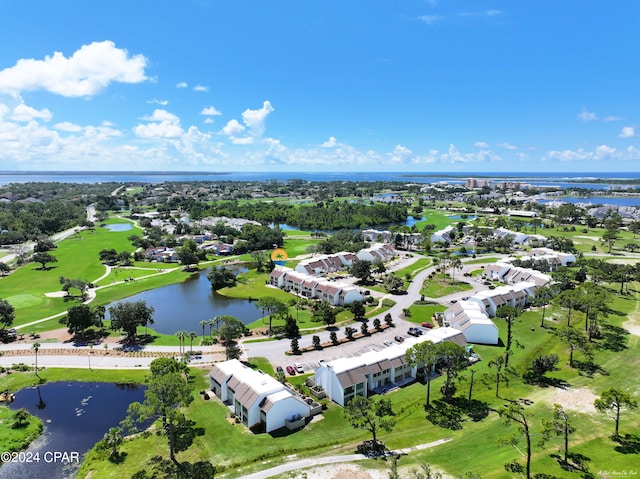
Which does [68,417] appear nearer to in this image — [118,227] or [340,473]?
[340,473]

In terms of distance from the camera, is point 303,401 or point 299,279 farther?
point 299,279

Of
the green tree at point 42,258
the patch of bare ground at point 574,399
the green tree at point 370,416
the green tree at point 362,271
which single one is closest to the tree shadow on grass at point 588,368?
the patch of bare ground at point 574,399

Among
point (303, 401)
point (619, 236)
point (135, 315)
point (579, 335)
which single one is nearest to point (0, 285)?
point (135, 315)

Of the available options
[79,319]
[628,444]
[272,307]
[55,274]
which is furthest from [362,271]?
[55,274]

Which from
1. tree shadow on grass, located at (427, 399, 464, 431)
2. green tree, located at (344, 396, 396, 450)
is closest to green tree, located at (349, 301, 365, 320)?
tree shadow on grass, located at (427, 399, 464, 431)

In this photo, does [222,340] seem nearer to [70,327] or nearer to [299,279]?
[70,327]

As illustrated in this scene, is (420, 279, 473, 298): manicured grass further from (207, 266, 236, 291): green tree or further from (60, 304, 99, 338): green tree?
(60, 304, 99, 338): green tree
